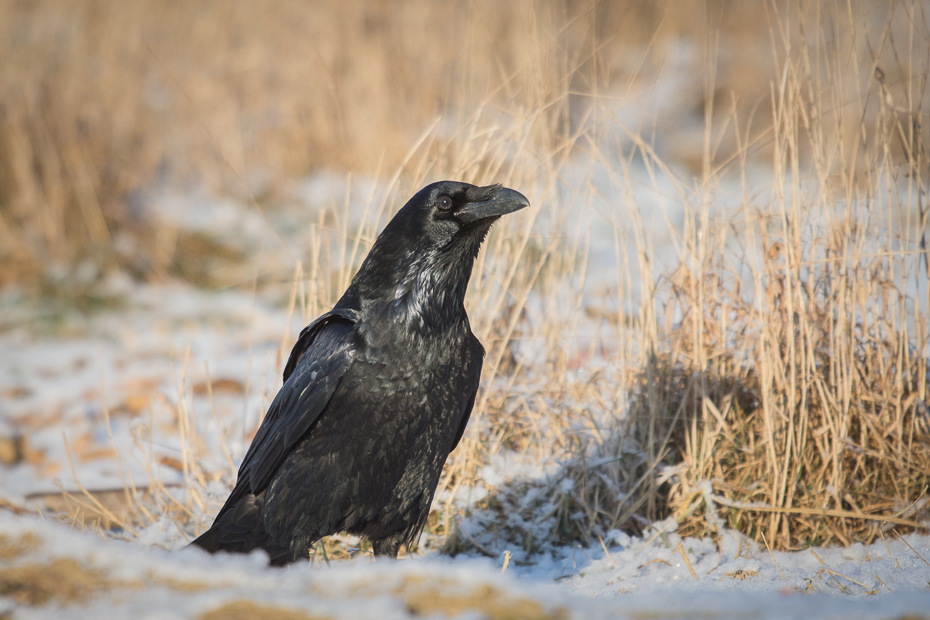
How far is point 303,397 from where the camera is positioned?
2.52 meters

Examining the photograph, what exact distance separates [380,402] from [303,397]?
0.96ft

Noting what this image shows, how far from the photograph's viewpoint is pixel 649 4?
11.0 m

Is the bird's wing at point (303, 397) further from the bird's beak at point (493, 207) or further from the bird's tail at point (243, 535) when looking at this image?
the bird's beak at point (493, 207)

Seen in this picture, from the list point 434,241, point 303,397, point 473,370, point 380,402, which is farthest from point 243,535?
point 434,241

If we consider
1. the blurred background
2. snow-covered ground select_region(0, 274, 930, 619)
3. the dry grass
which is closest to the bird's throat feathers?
the dry grass

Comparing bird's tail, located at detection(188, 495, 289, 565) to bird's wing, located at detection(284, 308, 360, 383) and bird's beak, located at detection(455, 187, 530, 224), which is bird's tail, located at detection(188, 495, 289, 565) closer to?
bird's wing, located at detection(284, 308, 360, 383)

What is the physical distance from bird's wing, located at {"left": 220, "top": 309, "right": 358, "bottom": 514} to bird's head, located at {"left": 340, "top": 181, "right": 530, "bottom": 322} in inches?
6.6

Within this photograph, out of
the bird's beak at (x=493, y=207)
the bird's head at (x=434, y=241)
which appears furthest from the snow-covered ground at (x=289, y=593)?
the bird's beak at (x=493, y=207)

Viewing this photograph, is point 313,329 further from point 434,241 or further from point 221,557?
point 221,557

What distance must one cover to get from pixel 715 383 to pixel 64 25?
8107 mm

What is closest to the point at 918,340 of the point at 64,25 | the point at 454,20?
the point at 454,20

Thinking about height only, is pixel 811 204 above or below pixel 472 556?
above

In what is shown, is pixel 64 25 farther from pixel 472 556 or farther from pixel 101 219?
pixel 472 556

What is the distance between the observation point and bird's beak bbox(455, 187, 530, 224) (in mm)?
2555
